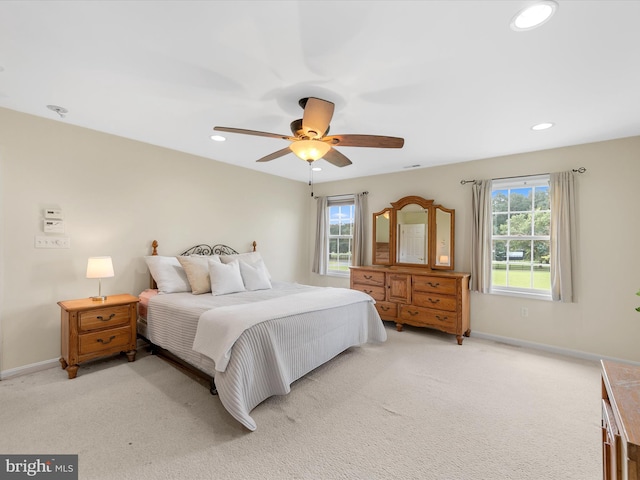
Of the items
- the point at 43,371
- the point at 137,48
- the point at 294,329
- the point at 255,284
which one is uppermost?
the point at 137,48

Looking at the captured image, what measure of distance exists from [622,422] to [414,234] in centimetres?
390

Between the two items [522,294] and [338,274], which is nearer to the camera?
[522,294]

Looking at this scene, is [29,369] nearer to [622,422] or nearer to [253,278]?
[253,278]

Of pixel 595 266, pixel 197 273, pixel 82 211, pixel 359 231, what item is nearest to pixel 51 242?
pixel 82 211

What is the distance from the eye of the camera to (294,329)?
8.45ft

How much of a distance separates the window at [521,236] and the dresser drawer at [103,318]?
464 centimetres

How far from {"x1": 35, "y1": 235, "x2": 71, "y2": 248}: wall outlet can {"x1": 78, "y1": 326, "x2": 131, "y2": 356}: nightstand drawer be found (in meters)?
1.00

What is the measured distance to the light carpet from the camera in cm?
172

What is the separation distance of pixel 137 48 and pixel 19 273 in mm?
2533

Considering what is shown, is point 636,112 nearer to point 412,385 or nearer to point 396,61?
point 396,61

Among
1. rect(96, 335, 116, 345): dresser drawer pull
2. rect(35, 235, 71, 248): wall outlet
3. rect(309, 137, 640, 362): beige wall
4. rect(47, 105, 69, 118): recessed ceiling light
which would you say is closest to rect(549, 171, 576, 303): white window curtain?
rect(309, 137, 640, 362): beige wall

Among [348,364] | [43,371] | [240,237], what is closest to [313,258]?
[240,237]

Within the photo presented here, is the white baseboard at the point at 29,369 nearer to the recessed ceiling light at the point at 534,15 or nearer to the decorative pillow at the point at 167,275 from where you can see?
the decorative pillow at the point at 167,275

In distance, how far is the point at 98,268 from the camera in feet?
9.60
